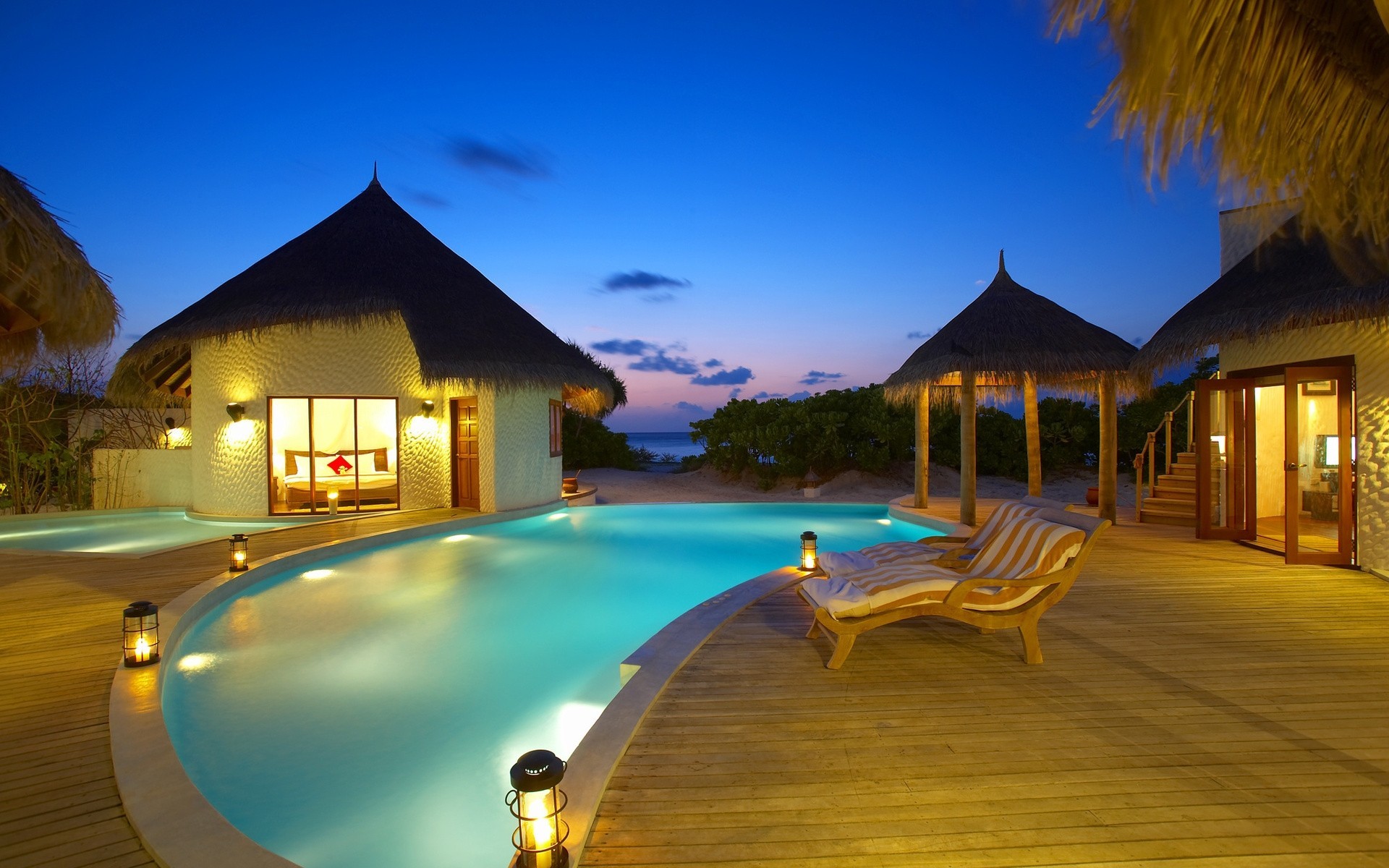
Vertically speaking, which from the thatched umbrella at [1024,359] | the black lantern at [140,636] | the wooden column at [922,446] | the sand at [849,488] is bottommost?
the sand at [849,488]

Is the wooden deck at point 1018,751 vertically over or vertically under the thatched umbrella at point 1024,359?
under

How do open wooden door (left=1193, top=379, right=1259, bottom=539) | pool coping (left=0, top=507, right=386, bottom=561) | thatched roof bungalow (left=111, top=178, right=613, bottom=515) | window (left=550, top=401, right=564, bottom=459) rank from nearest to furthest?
open wooden door (left=1193, top=379, right=1259, bottom=539), pool coping (left=0, top=507, right=386, bottom=561), thatched roof bungalow (left=111, top=178, right=613, bottom=515), window (left=550, top=401, right=564, bottom=459)

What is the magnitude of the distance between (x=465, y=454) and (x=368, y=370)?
6.19 ft

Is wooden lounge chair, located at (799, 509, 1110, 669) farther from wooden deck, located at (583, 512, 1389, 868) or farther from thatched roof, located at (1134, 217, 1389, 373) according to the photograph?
thatched roof, located at (1134, 217, 1389, 373)

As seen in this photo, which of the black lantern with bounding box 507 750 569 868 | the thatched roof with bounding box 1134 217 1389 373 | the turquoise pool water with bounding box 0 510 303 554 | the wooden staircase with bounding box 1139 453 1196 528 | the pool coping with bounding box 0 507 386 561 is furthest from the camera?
the wooden staircase with bounding box 1139 453 1196 528

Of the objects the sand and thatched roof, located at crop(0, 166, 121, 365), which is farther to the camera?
the sand

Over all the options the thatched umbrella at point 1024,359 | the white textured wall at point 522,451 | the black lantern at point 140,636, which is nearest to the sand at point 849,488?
the white textured wall at point 522,451

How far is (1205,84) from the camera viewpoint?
6.67 ft

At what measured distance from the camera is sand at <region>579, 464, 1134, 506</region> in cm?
1397

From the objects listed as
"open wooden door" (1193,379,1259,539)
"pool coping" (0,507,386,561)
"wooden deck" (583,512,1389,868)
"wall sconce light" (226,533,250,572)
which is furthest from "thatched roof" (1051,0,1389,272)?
"pool coping" (0,507,386,561)

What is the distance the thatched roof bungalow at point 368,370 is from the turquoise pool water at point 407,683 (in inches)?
88.9

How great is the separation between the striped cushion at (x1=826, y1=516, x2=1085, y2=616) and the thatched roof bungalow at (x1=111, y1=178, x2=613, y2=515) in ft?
24.5

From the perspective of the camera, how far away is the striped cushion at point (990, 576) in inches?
129

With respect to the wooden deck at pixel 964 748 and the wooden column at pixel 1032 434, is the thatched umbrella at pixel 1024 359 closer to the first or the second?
the wooden column at pixel 1032 434
